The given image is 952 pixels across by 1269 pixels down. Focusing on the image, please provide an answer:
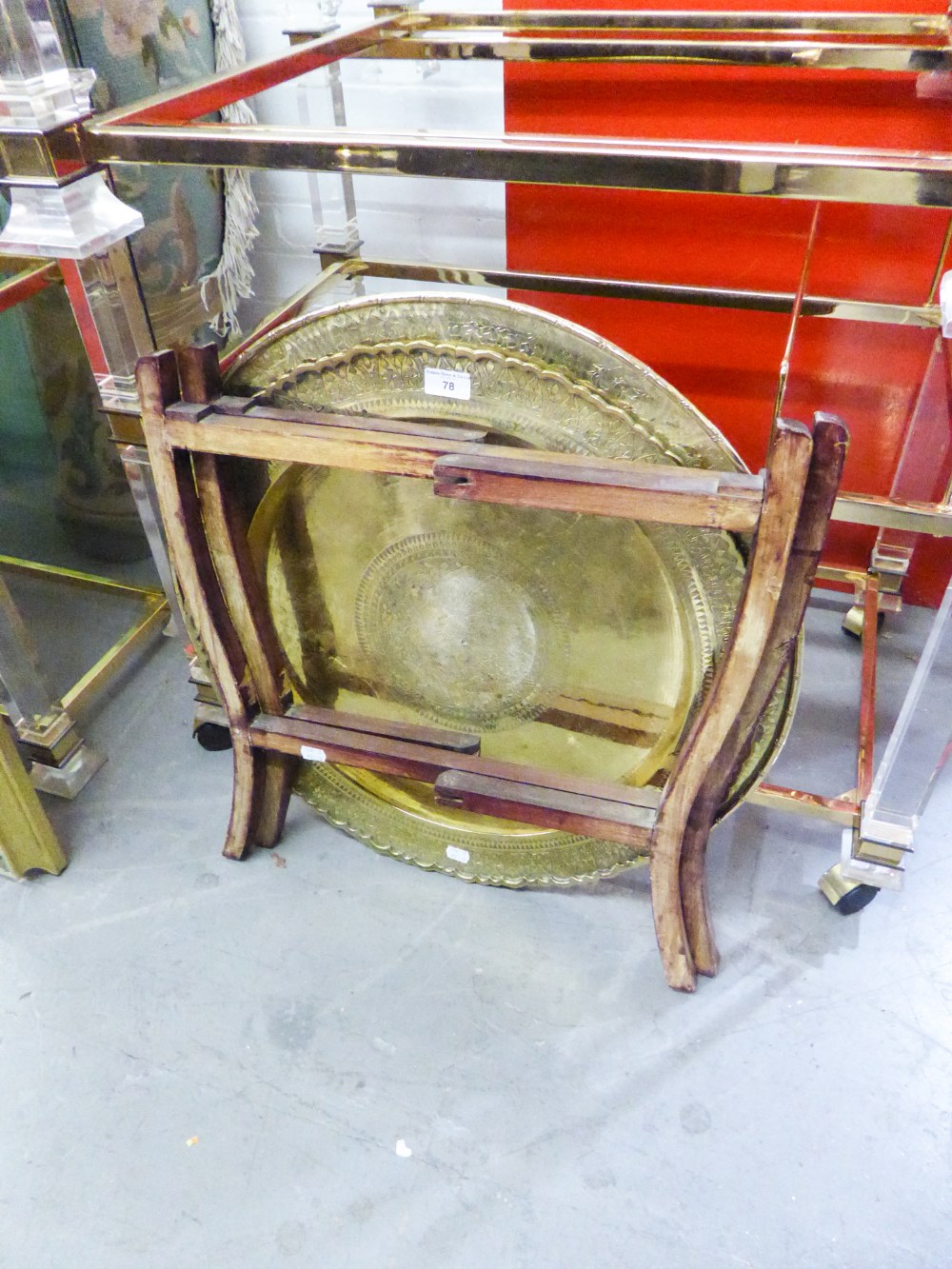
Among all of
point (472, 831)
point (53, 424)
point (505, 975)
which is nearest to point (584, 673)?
point (472, 831)

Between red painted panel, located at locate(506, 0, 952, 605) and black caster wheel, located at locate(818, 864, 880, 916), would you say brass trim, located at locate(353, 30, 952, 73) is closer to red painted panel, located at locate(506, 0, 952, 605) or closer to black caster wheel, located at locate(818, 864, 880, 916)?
red painted panel, located at locate(506, 0, 952, 605)

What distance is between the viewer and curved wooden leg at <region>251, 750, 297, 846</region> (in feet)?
4.67

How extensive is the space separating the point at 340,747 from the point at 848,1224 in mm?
831

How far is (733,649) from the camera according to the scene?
102 centimetres

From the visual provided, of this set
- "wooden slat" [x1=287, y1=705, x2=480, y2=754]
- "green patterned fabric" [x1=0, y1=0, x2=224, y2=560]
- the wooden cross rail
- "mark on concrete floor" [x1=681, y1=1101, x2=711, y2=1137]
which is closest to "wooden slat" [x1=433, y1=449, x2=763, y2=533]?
the wooden cross rail

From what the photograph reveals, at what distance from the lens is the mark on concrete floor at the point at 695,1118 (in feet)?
3.81

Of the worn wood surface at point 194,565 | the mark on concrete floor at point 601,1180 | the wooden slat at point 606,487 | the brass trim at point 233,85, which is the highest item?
the brass trim at point 233,85

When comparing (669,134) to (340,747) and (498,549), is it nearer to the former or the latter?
(498,549)

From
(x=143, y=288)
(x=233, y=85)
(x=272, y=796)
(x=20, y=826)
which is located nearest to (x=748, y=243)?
(x=233, y=85)

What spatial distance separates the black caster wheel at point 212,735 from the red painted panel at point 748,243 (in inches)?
38.1

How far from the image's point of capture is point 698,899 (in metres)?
1.26

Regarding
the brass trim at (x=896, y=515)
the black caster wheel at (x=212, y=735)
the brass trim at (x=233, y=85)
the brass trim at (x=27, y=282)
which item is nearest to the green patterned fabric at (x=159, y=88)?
the brass trim at (x=27, y=282)

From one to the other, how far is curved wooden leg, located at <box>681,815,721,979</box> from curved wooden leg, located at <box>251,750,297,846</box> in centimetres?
61

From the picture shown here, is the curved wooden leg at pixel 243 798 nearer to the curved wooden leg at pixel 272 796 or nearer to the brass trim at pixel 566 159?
the curved wooden leg at pixel 272 796
